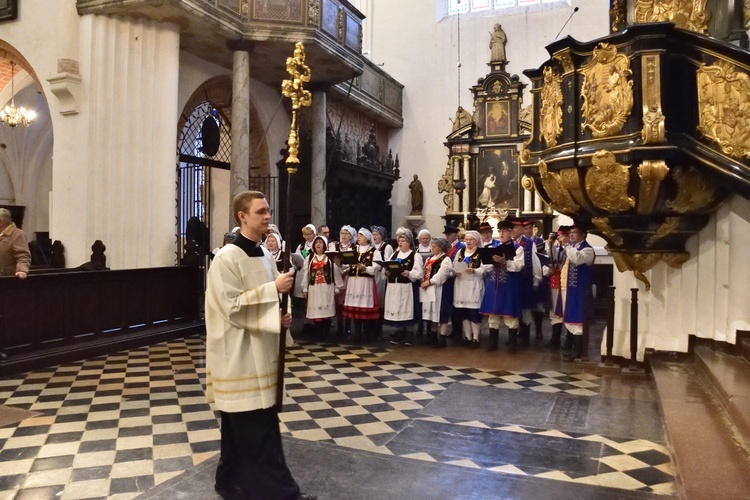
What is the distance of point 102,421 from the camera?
16.5 ft

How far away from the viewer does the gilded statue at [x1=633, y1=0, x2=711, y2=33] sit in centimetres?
610

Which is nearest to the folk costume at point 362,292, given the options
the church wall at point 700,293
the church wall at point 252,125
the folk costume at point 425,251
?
the folk costume at point 425,251

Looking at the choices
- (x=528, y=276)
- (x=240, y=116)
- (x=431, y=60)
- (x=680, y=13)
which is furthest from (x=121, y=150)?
(x=431, y=60)

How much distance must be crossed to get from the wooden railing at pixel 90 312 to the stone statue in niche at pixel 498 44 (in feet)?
42.8

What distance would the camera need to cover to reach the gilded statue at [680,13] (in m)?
6.10

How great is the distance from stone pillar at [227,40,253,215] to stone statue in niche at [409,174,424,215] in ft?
31.7

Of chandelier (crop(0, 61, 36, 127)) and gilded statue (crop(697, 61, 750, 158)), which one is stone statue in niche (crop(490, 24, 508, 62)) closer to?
chandelier (crop(0, 61, 36, 127))

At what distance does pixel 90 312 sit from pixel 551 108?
6.37 meters

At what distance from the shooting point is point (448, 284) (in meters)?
8.71

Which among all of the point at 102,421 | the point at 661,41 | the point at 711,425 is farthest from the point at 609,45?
the point at 102,421

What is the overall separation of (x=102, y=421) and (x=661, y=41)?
5.70 m

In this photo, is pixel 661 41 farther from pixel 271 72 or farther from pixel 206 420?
pixel 271 72

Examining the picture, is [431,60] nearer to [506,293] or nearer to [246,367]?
[506,293]

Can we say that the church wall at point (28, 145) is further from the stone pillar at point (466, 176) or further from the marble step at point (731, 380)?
the stone pillar at point (466, 176)
